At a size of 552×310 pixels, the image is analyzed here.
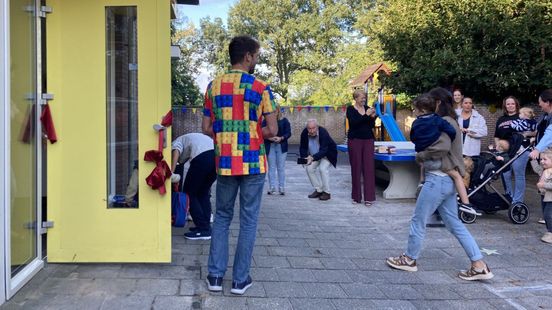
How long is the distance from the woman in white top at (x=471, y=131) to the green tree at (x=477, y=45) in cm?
452

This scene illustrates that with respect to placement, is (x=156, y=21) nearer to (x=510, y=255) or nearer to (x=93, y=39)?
(x=93, y=39)

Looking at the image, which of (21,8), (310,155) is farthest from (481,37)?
(21,8)

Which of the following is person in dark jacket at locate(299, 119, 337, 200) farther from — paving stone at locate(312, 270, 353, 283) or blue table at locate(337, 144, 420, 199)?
paving stone at locate(312, 270, 353, 283)

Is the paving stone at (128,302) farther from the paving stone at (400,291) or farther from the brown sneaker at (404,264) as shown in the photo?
the brown sneaker at (404,264)

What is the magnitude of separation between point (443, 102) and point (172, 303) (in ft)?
9.79

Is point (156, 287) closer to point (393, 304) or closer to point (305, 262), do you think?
point (305, 262)

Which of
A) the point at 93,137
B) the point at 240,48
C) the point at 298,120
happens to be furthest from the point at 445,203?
the point at 298,120

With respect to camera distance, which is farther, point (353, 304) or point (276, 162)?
point (276, 162)

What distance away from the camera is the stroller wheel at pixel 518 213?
6750 millimetres

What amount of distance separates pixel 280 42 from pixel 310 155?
33.3 meters

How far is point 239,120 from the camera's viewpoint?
3705mm

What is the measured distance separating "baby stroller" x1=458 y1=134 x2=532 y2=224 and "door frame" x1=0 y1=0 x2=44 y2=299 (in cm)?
525

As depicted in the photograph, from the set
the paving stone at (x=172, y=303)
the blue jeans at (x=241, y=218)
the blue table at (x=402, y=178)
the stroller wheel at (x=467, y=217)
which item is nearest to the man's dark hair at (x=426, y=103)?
the blue jeans at (x=241, y=218)

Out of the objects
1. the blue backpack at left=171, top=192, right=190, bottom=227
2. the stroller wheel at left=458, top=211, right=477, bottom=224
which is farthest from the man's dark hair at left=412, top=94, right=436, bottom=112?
the stroller wheel at left=458, top=211, right=477, bottom=224
